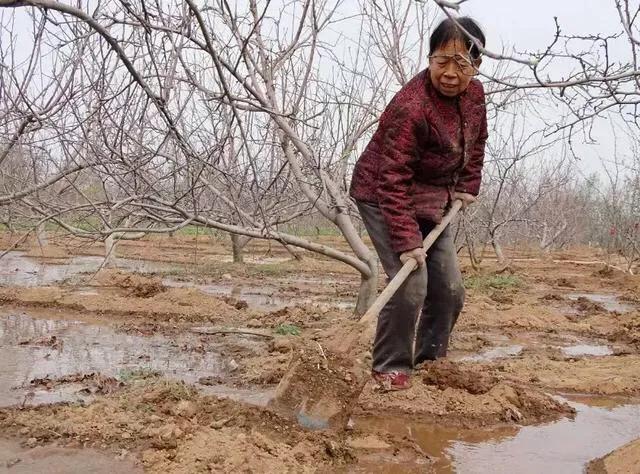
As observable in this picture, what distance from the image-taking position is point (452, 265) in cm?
352

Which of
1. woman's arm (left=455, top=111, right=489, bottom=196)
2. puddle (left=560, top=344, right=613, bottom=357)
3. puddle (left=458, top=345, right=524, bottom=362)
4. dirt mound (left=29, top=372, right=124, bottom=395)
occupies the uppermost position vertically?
woman's arm (left=455, top=111, right=489, bottom=196)

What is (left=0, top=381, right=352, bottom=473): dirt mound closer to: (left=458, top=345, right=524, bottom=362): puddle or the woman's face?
the woman's face

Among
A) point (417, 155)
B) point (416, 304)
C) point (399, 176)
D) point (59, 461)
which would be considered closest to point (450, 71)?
point (417, 155)

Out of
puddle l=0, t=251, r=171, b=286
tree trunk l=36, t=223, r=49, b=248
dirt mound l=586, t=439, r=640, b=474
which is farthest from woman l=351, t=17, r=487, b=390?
puddle l=0, t=251, r=171, b=286

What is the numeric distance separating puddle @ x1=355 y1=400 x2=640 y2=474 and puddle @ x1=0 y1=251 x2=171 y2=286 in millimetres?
6112

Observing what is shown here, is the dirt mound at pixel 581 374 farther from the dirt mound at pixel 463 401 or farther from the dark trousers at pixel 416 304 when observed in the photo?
the dark trousers at pixel 416 304

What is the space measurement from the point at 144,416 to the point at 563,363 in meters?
2.78

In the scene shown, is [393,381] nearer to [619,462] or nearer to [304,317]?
[619,462]

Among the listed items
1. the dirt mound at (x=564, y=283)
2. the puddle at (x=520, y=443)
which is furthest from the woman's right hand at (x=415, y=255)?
the dirt mound at (x=564, y=283)

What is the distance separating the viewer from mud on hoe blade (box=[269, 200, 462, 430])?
8.99 feet

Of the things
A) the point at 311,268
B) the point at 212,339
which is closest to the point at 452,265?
the point at 212,339

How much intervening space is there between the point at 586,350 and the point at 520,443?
258 cm

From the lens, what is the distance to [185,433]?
255 cm

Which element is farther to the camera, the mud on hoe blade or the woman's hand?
the woman's hand
